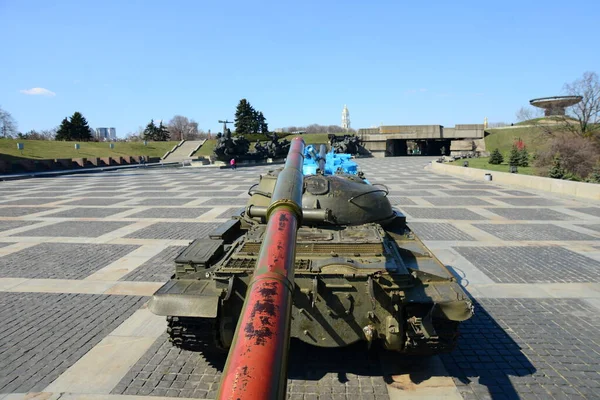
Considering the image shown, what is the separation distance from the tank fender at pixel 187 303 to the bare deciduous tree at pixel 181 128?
91115 mm

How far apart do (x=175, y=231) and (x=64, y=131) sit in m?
61.8

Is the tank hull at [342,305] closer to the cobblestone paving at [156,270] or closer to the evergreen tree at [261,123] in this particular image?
the cobblestone paving at [156,270]

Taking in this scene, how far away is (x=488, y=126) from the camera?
6275 cm

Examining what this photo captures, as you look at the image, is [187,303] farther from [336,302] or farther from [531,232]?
[531,232]

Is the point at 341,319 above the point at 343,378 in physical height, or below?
above

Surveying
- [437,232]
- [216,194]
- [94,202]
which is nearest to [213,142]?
[216,194]

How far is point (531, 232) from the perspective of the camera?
11859 mm

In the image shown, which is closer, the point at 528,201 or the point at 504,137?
the point at 528,201

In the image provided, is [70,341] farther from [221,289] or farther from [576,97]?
[576,97]

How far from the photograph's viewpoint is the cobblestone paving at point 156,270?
322 inches

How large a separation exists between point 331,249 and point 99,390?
314cm

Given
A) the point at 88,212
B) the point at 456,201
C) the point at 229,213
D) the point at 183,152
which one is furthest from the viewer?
the point at 183,152

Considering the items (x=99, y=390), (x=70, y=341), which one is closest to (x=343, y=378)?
(x=99, y=390)

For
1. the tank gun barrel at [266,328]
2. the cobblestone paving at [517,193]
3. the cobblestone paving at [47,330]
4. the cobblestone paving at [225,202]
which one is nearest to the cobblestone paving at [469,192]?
the cobblestone paving at [517,193]
